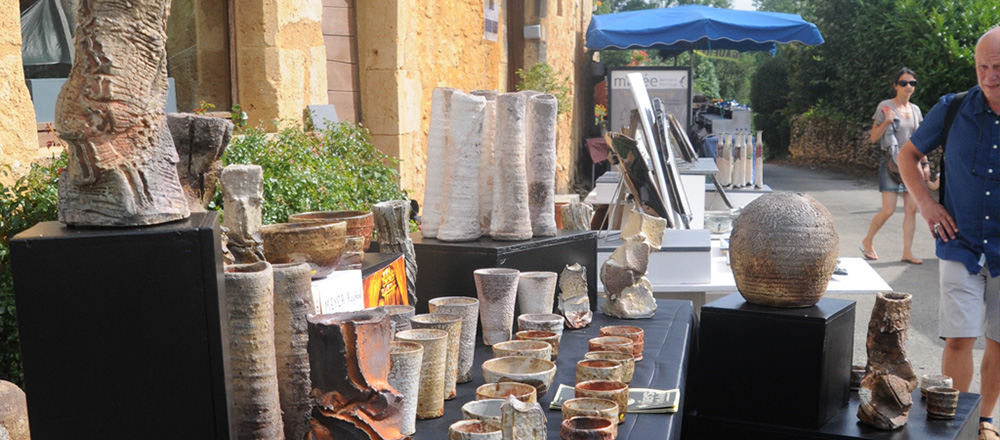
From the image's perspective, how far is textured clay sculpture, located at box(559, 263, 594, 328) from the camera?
9.23ft

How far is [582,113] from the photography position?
14.3 metres

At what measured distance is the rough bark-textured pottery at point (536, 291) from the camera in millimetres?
2582

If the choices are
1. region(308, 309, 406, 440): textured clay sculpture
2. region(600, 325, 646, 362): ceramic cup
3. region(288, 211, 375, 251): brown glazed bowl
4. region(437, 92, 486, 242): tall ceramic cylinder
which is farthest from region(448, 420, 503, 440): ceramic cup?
region(437, 92, 486, 242): tall ceramic cylinder

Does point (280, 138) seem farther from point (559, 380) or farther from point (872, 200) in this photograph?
point (872, 200)

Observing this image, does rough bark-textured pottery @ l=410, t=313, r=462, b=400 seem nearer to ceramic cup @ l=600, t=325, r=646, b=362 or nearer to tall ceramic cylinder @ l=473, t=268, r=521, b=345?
tall ceramic cylinder @ l=473, t=268, r=521, b=345

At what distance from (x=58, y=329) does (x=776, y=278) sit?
1814 mm

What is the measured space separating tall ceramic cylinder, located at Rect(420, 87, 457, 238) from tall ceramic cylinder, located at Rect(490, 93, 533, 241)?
0.52 ft

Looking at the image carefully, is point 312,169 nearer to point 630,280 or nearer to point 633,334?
point 630,280

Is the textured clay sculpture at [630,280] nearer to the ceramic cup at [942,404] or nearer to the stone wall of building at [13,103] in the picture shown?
the ceramic cup at [942,404]

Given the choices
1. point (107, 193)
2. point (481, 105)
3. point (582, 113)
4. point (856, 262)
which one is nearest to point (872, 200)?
point (582, 113)

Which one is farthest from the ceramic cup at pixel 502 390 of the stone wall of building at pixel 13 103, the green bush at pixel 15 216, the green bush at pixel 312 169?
the stone wall of building at pixel 13 103

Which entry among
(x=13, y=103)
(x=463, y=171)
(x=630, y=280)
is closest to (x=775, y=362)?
(x=630, y=280)

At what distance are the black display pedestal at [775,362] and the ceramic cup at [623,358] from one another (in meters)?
0.42

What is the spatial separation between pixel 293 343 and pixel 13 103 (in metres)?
2.01
